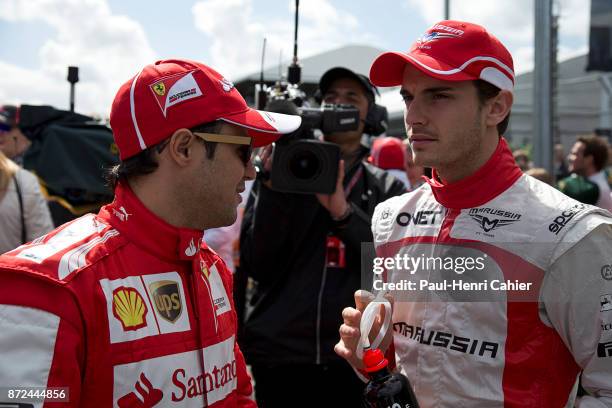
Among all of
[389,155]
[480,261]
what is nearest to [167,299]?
[480,261]

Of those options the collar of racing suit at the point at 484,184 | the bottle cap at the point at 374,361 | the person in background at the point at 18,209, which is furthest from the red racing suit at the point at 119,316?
the person in background at the point at 18,209

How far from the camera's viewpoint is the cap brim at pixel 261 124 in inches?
69.5

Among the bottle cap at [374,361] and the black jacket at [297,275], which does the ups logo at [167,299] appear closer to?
the bottle cap at [374,361]

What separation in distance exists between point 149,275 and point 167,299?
78 millimetres

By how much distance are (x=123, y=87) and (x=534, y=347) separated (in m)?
1.32

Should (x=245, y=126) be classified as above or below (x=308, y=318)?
above

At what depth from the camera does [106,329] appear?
1453 millimetres

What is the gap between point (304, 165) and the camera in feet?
9.11

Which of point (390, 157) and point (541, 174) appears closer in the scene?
point (541, 174)

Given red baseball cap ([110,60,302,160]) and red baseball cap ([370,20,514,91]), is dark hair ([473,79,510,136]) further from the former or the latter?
red baseball cap ([110,60,302,160])

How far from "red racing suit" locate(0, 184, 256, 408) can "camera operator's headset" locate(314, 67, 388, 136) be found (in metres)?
1.72

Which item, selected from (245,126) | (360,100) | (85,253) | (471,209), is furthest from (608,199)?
(85,253)

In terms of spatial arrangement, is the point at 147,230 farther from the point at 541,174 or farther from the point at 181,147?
the point at 541,174

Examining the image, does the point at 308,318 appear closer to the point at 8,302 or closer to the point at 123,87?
the point at 123,87
